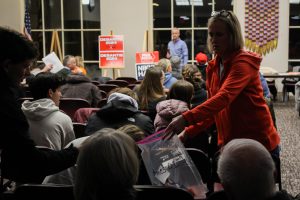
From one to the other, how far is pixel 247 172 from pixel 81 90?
4.23 meters

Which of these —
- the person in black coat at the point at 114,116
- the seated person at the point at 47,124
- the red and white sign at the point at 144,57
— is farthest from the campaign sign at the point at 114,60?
the person in black coat at the point at 114,116

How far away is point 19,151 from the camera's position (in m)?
1.76

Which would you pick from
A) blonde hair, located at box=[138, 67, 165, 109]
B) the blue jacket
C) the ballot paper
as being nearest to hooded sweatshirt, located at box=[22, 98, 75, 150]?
blonde hair, located at box=[138, 67, 165, 109]

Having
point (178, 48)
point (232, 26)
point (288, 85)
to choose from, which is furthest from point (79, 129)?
point (288, 85)

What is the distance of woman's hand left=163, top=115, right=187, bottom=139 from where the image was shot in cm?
222

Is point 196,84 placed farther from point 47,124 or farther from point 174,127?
point 174,127

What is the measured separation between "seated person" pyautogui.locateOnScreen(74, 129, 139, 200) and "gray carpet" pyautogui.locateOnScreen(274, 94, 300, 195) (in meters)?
2.84

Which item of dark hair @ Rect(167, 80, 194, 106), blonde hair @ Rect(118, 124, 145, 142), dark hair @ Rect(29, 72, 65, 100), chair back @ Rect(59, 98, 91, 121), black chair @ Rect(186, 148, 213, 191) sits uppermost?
dark hair @ Rect(29, 72, 65, 100)

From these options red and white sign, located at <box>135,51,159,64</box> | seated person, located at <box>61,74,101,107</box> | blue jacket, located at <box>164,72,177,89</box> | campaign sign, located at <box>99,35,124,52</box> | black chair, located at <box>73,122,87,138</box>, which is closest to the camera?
black chair, located at <box>73,122,87,138</box>

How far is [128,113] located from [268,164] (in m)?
1.76

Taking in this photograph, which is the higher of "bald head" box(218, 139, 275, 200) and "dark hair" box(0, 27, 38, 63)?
"dark hair" box(0, 27, 38, 63)

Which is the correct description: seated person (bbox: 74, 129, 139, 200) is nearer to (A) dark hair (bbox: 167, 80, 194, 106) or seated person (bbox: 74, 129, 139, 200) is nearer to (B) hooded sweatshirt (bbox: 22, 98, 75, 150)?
(B) hooded sweatshirt (bbox: 22, 98, 75, 150)

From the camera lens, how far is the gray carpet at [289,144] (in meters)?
4.45

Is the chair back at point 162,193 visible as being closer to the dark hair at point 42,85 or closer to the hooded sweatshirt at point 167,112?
the hooded sweatshirt at point 167,112
